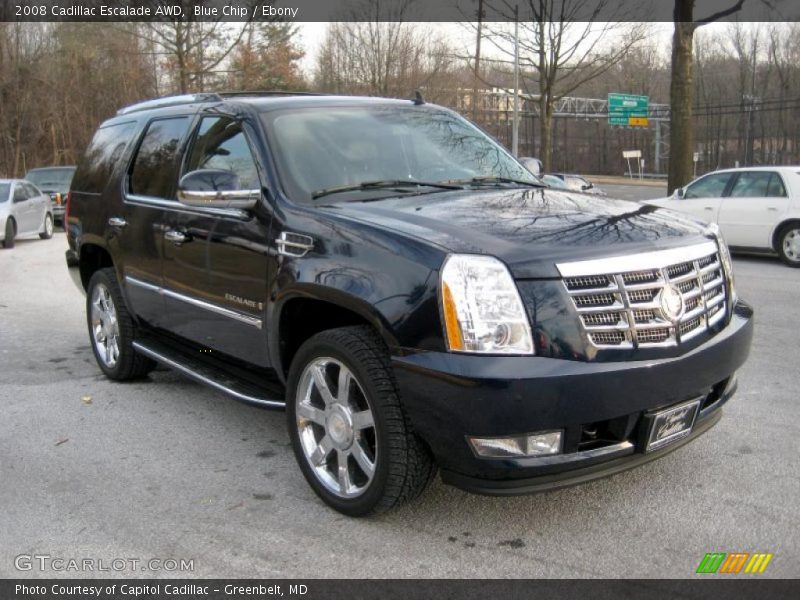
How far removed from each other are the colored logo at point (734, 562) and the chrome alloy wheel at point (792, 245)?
33.0ft

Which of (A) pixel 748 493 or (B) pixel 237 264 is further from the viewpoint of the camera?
(B) pixel 237 264

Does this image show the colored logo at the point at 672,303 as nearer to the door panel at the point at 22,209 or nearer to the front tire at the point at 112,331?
the front tire at the point at 112,331

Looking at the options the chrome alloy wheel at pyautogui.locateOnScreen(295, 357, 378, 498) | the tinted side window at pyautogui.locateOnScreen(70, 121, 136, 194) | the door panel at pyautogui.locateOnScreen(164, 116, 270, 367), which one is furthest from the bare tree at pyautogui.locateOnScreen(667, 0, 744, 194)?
the chrome alloy wheel at pyautogui.locateOnScreen(295, 357, 378, 498)

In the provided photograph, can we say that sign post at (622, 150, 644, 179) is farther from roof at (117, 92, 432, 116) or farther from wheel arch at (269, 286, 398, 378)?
wheel arch at (269, 286, 398, 378)

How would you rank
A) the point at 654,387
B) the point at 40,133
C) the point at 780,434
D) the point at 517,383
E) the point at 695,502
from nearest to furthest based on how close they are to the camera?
1. the point at 517,383
2. the point at 654,387
3. the point at 695,502
4. the point at 780,434
5. the point at 40,133

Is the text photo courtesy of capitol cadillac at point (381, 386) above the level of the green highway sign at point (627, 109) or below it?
below

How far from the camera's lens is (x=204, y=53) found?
2617cm

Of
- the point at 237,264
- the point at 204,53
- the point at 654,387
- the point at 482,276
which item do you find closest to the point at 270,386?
the point at 237,264

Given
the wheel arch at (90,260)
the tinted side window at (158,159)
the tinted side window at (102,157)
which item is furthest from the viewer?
the wheel arch at (90,260)

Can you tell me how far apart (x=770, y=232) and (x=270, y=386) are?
34.5 feet

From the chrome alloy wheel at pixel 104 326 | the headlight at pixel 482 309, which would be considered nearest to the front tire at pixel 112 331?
the chrome alloy wheel at pixel 104 326

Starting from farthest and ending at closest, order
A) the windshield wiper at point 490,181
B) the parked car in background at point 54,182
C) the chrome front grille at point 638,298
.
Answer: the parked car in background at point 54,182 < the windshield wiper at point 490,181 < the chrome front grille at point 638,298

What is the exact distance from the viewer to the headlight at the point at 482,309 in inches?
118

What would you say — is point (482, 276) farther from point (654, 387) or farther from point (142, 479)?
point (142, 479)
